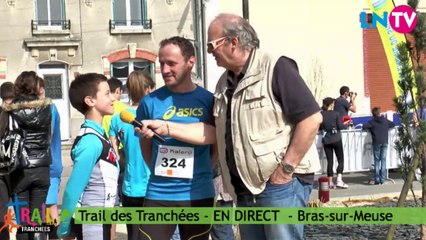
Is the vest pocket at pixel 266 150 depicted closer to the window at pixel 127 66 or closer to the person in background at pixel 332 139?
the person in background at pixel 332 139

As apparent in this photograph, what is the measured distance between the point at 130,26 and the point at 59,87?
3251mm

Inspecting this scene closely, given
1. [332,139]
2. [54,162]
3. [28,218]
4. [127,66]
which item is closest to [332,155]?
[332,139]

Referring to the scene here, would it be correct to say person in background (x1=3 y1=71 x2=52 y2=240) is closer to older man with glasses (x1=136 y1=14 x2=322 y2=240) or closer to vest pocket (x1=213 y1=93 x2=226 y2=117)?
vest pocket (x1=213 y1=93 x2=226 y2=117)

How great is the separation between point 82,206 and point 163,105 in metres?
1.01

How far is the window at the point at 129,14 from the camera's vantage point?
23573 mm

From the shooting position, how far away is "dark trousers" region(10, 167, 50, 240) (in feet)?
20.1

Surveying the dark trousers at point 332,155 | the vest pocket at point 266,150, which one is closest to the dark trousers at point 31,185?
the vest pocket at point 266,150

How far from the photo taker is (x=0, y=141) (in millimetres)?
6043

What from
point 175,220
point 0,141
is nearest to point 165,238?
point 175,220

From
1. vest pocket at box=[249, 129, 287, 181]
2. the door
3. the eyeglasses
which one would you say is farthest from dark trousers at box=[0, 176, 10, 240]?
the door

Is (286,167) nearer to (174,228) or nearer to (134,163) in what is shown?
(174,228)

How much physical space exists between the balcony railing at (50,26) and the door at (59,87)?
1125mm

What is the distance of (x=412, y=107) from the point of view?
564 cm

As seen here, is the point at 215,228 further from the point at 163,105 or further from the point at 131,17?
the point at 131,17
